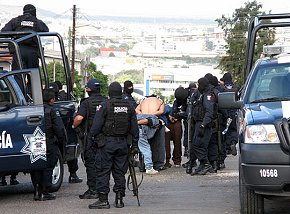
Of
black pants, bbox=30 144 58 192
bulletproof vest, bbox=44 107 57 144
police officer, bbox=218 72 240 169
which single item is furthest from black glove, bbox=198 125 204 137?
bulletproof vest, bbox=44 107 57 144

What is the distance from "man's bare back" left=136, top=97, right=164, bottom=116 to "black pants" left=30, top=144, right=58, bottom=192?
13.3ft

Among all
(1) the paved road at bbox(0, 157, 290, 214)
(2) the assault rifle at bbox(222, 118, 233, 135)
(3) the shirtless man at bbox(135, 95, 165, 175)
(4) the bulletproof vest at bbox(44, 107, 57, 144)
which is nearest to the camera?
(1) the paved road at bbox(0, 157, 290, 214)

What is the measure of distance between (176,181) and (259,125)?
5.29 metres

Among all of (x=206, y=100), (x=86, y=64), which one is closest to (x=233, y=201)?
(x=206, y=100)

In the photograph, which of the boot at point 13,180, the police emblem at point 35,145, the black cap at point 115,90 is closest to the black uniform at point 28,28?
the boot at point 13,180

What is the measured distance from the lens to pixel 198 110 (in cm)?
1434

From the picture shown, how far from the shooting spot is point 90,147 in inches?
447

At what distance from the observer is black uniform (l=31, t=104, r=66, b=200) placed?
437 inches

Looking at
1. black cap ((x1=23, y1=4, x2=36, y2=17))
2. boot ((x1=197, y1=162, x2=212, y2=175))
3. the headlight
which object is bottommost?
boot ((x1=197, y1=162, x2=212, y2=175))

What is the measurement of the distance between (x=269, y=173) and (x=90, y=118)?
146 inches

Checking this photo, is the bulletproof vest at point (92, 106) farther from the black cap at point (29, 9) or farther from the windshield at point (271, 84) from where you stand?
the black cap at point (29, 9)

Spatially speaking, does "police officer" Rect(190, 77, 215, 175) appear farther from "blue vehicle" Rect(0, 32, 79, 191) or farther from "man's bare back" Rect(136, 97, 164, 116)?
"blue vehicle" Rect(0, 32, 79, 191)

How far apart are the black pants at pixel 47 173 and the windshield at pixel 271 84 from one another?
300 cm

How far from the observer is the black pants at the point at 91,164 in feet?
37.6
